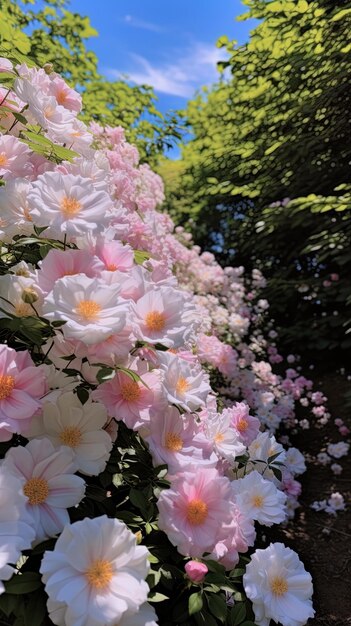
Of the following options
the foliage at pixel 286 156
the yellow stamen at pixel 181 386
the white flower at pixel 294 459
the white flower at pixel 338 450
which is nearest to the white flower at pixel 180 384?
the yellow stamen at pixel 181 386

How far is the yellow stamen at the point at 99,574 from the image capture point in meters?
0.76

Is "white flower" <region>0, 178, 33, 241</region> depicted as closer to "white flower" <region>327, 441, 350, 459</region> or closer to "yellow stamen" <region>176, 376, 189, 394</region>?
"yellow stamen" <region>176, 376, 189, 394</region>

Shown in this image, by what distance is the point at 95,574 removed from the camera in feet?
2.52

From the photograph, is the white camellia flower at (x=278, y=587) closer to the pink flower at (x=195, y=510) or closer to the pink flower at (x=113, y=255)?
the pink flower at (x=195, y=510)

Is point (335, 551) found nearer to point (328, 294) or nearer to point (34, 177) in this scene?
point (328, 294)

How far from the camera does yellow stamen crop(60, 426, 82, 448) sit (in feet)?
3.04

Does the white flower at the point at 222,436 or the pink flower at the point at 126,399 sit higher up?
the white flower at the point at 222,436

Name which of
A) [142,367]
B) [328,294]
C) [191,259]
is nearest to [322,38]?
[191,259]

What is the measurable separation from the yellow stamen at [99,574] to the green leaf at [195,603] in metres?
0.18

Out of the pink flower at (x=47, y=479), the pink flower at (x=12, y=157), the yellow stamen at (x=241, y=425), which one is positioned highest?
the pink flower at (x=12, y=157)

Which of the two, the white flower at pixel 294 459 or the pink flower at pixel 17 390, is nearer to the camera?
the pink flower at pixel 17 390

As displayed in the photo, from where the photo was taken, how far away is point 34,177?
1239mm

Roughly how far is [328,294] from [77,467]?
5.27 meters

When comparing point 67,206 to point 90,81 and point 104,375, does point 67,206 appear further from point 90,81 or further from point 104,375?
point 90,81
